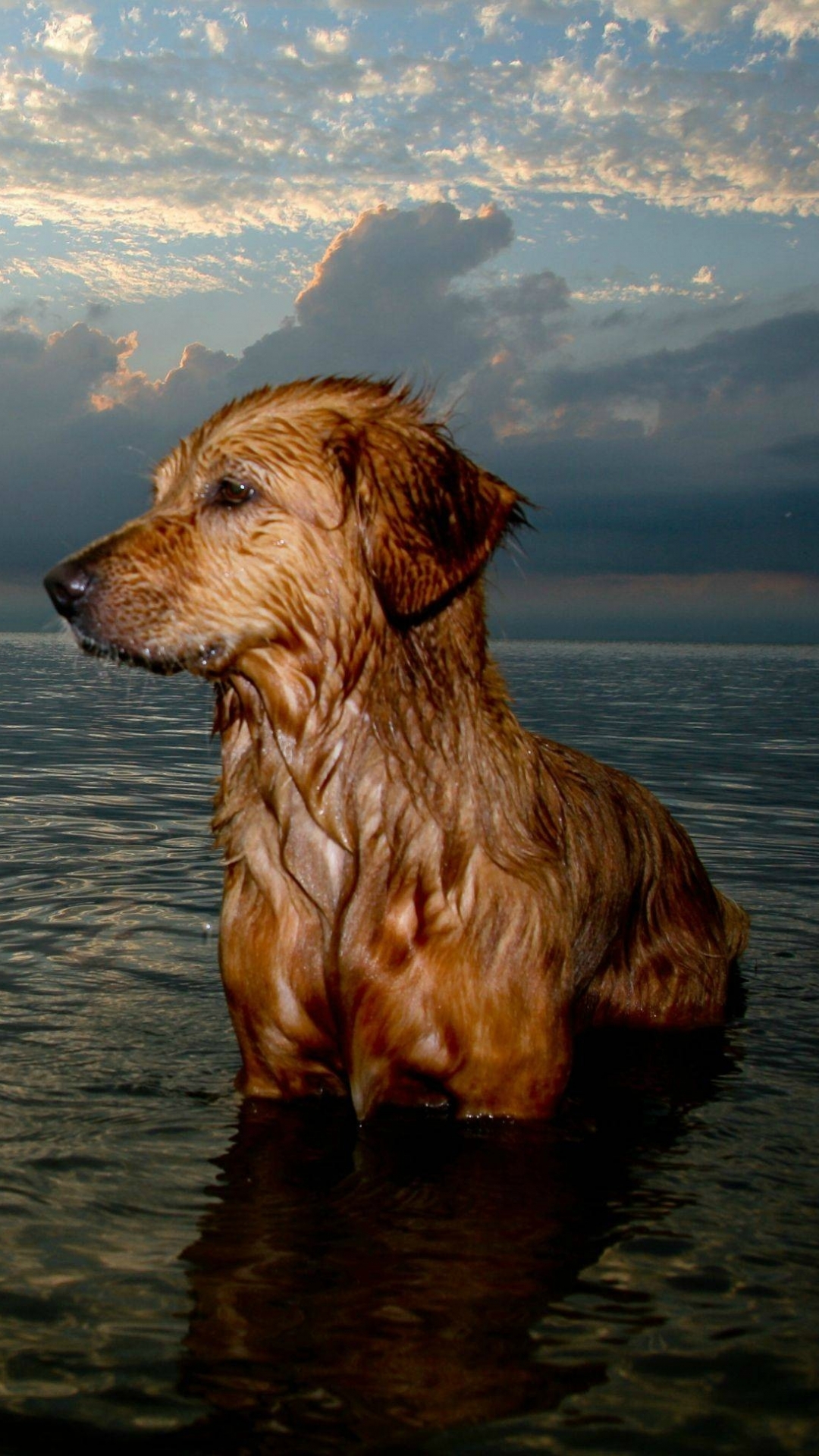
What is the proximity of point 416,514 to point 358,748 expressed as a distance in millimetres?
803

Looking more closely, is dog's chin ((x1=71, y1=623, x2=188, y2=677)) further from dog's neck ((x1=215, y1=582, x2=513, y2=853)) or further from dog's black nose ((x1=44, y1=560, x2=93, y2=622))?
dog's neck ((x1=215, y1=582, x2=513, y2=853))

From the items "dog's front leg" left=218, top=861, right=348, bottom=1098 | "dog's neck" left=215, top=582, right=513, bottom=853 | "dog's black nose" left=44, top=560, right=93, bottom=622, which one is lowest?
"dog's front leg" left=218, top=861, right=348, bottom=1098

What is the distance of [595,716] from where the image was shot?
26.1m

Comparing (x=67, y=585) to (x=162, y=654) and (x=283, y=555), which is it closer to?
(x=162, y=654)

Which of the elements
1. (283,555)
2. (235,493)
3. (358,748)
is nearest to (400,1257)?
(358,748)

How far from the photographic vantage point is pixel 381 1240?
13.5 ft

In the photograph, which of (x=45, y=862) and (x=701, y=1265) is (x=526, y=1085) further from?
(x=45, y=862)

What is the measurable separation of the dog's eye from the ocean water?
2.80 feet

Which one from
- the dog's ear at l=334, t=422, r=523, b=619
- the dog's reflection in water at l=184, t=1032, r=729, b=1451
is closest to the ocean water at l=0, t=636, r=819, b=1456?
the dog's reflection in water at l=184, t=1032, r=729, b=1451

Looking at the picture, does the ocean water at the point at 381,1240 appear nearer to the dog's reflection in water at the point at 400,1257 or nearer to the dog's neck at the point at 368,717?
the dog's reflection in water at the point at 400,1257

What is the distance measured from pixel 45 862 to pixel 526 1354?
694 centimetres

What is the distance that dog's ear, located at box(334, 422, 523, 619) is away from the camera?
425 cm

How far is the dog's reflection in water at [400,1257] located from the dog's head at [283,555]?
1.76 meters

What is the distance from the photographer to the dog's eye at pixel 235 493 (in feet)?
14.3
